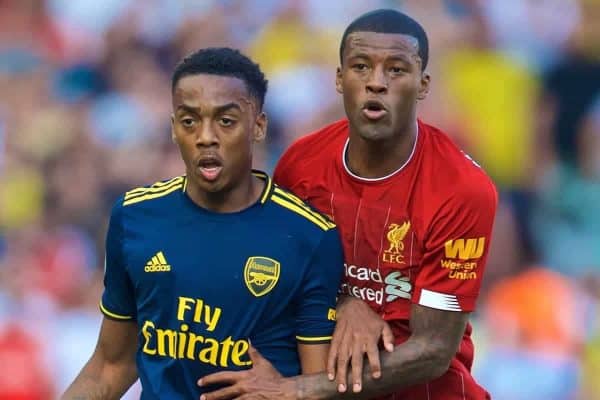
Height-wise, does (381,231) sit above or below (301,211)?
below

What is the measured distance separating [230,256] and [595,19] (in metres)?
5.28

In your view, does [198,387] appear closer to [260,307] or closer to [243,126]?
[260,307]

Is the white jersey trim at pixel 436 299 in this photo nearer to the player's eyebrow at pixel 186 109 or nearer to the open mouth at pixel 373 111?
the open mouth at pixel 373 111

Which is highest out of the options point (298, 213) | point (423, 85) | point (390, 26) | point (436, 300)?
point (390, 26)

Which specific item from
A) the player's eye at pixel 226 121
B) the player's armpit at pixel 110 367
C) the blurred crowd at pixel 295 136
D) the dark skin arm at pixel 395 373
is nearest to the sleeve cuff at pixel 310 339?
the dark skin arm at pixel 395 373

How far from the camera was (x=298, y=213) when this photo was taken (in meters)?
4.64

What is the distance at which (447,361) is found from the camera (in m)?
4.83

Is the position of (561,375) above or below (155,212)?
below

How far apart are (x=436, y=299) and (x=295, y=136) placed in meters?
4.40

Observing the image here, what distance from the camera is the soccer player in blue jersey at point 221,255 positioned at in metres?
4.54

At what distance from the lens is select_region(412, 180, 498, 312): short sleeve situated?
4.75 m

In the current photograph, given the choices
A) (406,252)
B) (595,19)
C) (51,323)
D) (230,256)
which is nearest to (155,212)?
(230,256)

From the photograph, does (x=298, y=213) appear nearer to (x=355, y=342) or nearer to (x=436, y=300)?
(x=355, y=342)

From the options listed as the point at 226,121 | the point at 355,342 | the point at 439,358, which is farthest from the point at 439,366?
the point at 226,121
